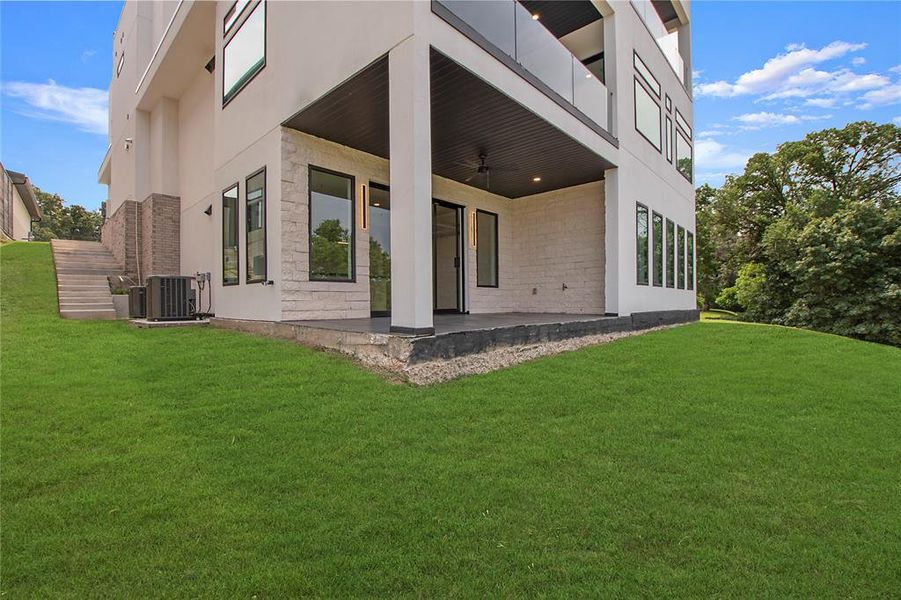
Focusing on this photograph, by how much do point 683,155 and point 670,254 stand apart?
365 cm

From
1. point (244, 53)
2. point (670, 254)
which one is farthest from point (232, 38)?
point (670, 254)

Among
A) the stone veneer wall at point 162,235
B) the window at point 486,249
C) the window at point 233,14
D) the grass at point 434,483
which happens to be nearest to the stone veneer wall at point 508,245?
the window at point 486,249

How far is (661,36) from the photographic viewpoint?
1214 centimetres

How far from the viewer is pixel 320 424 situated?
352 centimetres

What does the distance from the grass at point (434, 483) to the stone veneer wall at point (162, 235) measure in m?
7.26

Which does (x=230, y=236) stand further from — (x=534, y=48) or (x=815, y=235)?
(x=815, y=235)

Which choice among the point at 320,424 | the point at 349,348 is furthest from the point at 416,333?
the point at 320,424

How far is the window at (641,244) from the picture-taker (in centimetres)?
973

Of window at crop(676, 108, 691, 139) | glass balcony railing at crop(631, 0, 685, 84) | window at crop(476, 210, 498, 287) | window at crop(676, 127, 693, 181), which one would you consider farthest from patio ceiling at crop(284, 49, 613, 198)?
window at crop(676, 108, 691, 139)

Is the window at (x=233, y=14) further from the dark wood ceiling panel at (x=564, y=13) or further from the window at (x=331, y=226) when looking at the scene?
the dark wood ceiling panel at (x=564, y=13)

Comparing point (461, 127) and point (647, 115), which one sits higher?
point (647, 115)

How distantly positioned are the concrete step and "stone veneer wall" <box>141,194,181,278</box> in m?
2.13

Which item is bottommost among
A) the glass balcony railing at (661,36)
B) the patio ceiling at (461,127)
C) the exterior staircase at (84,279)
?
the exterior staircase at (84,279)

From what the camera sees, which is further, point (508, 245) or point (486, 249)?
point (508, 245)
